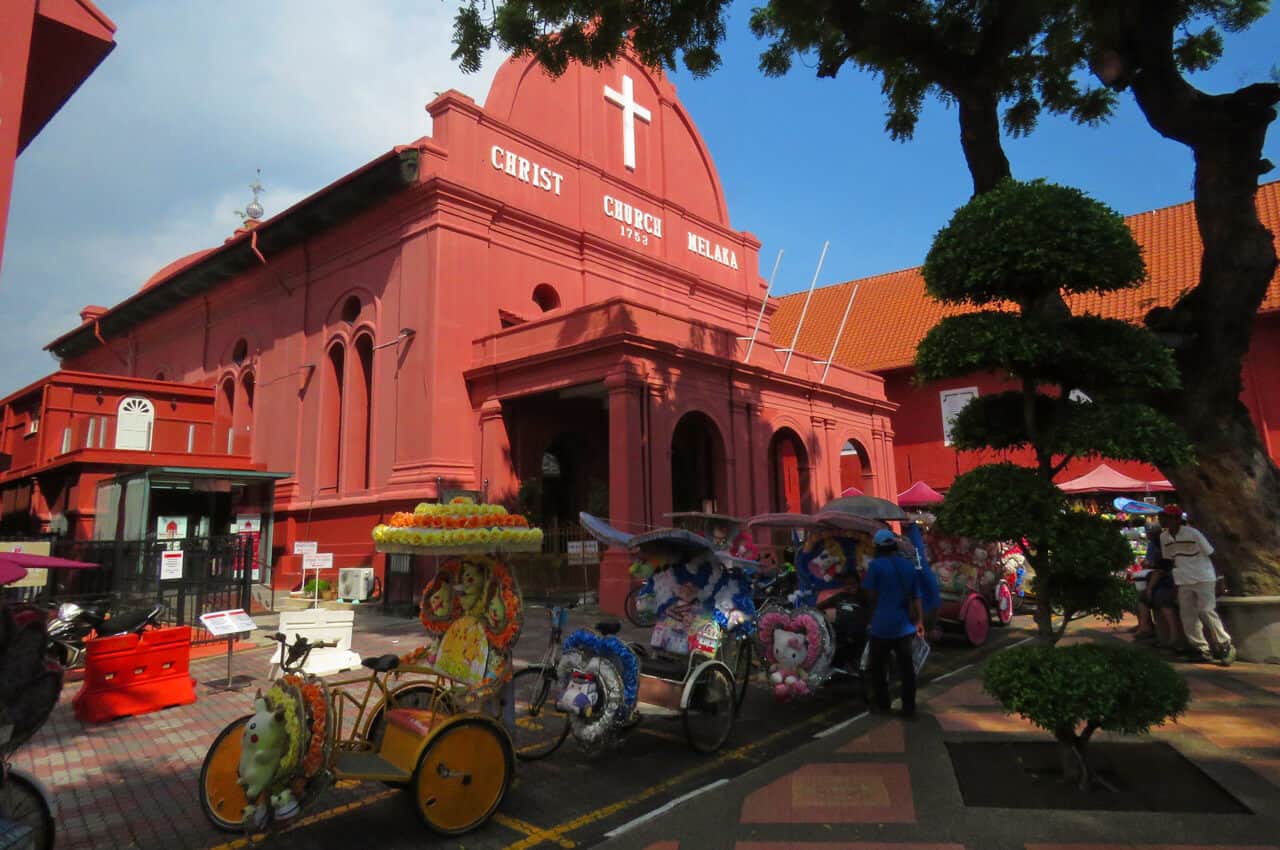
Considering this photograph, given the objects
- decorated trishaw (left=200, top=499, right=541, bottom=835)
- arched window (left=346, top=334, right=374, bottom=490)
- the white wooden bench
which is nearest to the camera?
decorated trishaw (left=200, top=499, right=541, bottom=835)

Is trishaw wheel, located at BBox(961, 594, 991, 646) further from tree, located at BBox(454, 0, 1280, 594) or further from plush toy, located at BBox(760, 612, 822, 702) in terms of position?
plush toy, located at BBox(760, 612, 822, 702)

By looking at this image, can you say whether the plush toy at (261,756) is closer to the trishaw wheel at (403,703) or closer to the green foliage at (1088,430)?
the trishaw wheel at (403,703)

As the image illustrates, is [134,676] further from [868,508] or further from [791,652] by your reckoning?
[868,508]

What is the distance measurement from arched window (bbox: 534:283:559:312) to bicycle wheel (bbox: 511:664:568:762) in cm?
1284

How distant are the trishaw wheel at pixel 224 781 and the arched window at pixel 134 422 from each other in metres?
20.7

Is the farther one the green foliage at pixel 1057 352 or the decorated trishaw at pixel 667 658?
the decorated trishaw at pixel 667 658

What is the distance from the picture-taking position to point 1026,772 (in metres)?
4.89

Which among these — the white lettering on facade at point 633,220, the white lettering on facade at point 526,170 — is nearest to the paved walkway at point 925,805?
the white lettering on facade at point 526,170

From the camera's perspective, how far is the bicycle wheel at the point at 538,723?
5566mm

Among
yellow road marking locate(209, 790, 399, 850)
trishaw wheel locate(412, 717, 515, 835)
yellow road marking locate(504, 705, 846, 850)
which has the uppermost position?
trishaw wheel locate(412, 717, 515, 835)

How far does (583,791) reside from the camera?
16.5ft

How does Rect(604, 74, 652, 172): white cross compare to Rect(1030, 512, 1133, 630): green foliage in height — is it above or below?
above

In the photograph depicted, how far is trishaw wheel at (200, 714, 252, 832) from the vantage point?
4148mm

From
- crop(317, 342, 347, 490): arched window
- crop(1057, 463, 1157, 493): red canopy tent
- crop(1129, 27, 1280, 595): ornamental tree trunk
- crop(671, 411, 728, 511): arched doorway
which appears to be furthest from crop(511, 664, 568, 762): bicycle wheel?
crop(1057, 463, 1157, 493): red canopy tent
